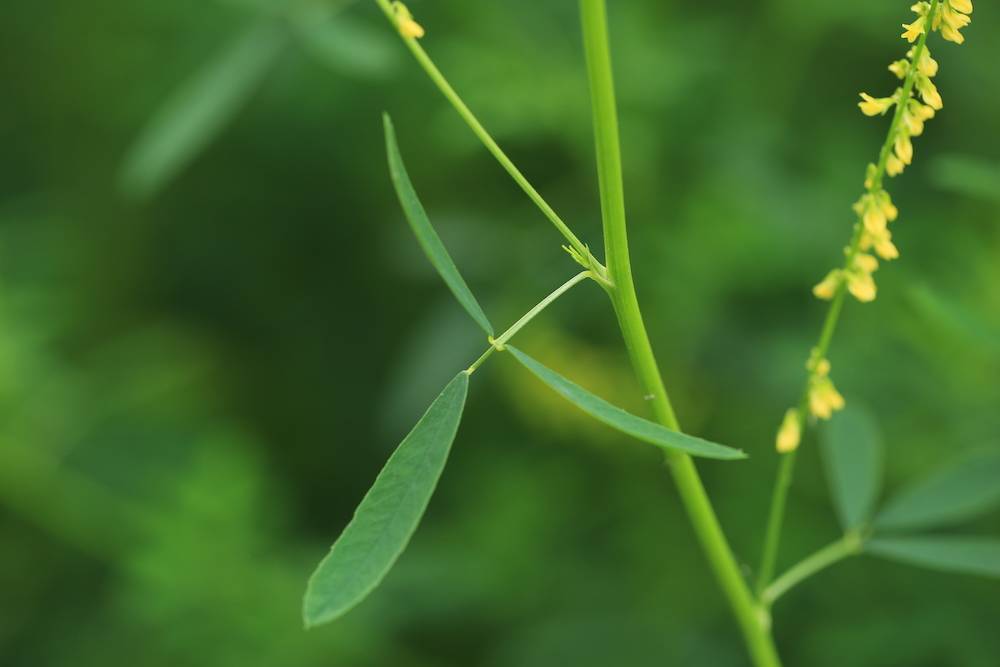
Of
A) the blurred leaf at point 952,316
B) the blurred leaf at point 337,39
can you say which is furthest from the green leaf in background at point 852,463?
the blurred leaf at point 337,39

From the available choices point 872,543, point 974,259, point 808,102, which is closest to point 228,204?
point 808,102

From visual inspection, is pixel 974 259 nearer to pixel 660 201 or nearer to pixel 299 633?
pixel 660 201

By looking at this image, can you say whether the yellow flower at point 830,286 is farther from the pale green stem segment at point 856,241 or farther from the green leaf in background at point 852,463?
the green leaf in background at point 852,463

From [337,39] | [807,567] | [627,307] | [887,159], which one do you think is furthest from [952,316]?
[337,39]

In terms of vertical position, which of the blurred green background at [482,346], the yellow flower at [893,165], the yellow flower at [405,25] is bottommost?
the blurred green background at [482,346]

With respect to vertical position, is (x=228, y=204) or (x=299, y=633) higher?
(x=228, y=204)

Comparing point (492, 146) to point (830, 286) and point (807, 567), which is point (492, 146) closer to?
point (830, 286)

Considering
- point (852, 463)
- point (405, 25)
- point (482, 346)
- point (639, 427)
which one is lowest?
point (482, 346)
